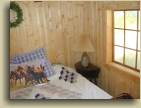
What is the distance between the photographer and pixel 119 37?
2.18m

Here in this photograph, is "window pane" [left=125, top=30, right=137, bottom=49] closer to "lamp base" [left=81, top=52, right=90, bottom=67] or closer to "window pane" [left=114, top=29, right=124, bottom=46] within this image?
"window pane" [left=114, top=29, right=124, bottom=46]

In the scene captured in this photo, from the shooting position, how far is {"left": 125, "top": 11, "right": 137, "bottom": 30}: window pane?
2119 mm

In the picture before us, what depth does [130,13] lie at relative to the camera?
212 centimetres

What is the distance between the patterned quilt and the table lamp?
26 centimetres

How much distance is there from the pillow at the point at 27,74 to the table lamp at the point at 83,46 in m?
0.29

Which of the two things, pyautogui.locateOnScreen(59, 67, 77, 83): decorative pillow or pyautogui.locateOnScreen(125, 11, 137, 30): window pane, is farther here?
pyautogui.locateOnScreen(59, 67, 77, 83): decorative pillow

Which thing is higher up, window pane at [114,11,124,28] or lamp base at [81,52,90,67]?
window pane at [114,11,124,28]

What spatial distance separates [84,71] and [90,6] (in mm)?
517

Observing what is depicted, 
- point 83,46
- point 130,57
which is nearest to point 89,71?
point 83,46

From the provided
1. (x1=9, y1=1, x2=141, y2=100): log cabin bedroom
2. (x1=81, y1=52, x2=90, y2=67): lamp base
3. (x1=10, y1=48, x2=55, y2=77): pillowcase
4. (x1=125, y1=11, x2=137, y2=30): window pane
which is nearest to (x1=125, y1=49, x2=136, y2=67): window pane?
(x1=9, y1=1, x2=141, y2=100): log cabin bedroom

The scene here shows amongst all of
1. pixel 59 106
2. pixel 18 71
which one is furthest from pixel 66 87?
pixel 18 71

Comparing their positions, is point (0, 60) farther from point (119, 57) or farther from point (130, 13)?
point (130, 13)

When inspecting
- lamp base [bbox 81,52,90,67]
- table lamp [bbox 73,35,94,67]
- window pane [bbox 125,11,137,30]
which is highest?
window pane [bbox 125,11,137,30]

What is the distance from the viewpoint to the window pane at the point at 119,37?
7.12 ft
